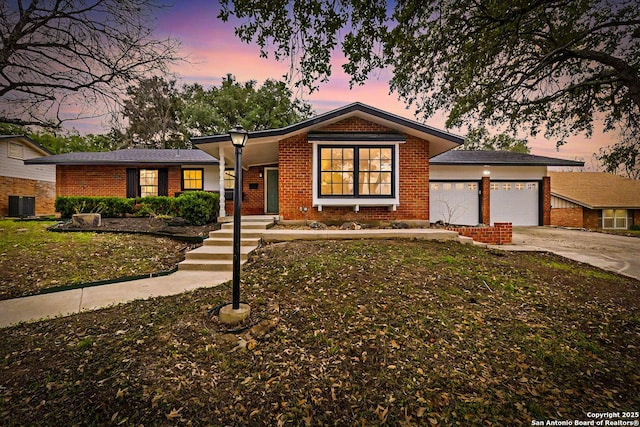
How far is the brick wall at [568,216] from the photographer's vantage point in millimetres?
15125

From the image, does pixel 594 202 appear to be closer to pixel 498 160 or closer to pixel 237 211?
pixel 498 160

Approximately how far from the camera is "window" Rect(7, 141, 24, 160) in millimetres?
14664

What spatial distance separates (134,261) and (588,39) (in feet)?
40.8

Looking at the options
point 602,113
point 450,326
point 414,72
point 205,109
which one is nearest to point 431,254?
point 450,326

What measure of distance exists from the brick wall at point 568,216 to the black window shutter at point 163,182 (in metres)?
21.1

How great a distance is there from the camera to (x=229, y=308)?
10.9ft

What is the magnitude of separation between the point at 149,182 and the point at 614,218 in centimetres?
2741

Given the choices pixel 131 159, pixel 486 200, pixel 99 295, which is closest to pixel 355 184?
pixel 99 295

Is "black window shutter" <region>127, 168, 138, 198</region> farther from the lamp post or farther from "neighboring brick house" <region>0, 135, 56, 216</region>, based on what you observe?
the lamp post

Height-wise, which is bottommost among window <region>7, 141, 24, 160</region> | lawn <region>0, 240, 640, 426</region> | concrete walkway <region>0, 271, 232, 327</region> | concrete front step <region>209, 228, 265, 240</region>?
lawn <region>0, 240, 640, 426</region>

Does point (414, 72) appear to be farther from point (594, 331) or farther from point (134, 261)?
point (134, 261)

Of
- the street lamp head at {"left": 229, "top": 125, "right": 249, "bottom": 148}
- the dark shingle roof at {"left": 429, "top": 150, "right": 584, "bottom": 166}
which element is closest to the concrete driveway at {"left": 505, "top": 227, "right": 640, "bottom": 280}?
the dark shingle roof at {"left": 429, "top": 150, "right": 584, "bottom": 166}

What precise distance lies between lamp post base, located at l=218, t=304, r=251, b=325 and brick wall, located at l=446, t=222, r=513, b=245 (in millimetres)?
6559

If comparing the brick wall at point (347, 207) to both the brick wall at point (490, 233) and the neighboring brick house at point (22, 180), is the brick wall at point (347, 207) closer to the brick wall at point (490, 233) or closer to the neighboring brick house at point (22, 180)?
the brick wall at point (490, 233)
